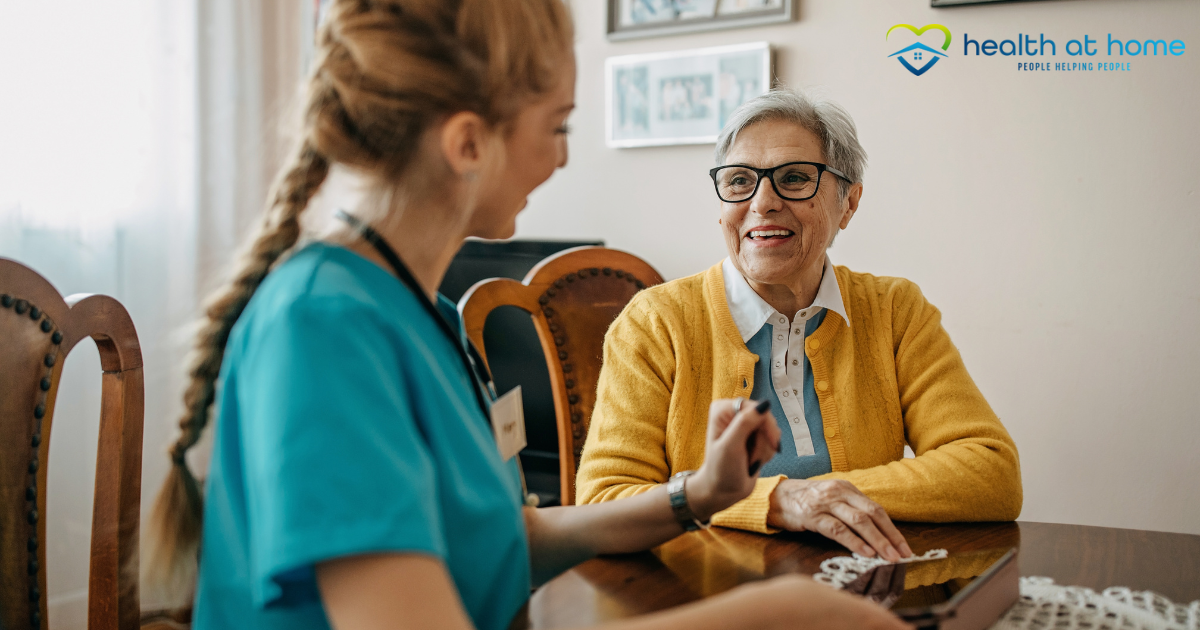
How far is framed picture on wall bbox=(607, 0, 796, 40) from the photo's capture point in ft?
7.87

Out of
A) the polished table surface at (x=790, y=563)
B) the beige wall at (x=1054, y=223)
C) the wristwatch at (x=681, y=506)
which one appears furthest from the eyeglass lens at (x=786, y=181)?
the beige wall at (x=1054, y=223)

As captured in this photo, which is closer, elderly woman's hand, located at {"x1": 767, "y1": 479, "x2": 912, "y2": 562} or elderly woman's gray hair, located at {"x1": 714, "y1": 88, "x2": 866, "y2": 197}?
elderly woman's hand, located at {"x1": 767, "y1": 479, "x2": 912, "y2": 562}

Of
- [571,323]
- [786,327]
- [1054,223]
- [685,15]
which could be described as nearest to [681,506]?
[786,327]

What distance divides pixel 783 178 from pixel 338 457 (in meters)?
1.19

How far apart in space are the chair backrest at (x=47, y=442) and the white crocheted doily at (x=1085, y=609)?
85 centimetres

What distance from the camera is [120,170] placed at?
2299 mm

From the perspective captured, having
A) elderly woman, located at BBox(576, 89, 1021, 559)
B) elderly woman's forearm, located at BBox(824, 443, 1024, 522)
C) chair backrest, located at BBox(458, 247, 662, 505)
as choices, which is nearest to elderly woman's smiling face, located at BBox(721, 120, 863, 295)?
elderly woman, located at BBox(576, 89, 1021, 559)

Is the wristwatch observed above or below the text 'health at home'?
below

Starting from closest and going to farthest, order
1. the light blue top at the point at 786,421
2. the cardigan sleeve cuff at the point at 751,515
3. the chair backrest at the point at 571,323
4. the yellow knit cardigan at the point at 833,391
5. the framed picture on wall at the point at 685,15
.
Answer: the cardigan sleeve cuff at the point at 751,515 → the yellow knit cardigan at the point at 833,391 → the light blue top at the point at 786,421 → the chair backrest at the point at 571,323 → the framed picture on wall at the point at 685,15

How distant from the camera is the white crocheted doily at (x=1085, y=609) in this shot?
31.4 inches

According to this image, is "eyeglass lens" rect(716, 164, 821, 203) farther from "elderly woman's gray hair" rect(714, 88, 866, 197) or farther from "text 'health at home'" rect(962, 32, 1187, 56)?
"text 'health at home'" rect(962, 32, 1187, 56)

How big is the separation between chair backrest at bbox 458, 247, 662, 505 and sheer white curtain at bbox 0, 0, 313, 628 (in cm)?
97

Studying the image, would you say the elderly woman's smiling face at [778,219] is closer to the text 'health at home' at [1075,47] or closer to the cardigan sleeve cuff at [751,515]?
the cardigan sleeve cuff at [751,515]

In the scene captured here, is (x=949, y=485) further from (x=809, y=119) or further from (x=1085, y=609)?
(x=809, y=119)
